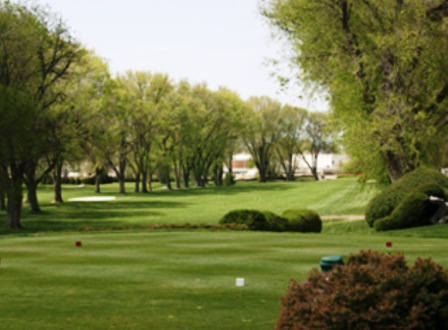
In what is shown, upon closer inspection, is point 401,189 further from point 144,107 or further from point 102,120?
point 144,107

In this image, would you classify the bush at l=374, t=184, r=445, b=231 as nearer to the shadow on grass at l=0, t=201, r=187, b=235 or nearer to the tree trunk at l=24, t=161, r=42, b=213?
the shadow on grass at l=0, t=201, r=187, b=235

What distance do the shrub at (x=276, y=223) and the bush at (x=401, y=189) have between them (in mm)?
5695

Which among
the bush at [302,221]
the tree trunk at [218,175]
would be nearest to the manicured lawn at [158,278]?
the bush at [302,221]

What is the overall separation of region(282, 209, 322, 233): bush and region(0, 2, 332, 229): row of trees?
1129 cm

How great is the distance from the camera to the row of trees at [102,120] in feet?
167

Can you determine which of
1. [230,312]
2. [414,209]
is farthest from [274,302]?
[414,209]

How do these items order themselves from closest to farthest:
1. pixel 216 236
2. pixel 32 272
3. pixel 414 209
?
pixel 32 272 → pixel 216 236 → pixel 414 209

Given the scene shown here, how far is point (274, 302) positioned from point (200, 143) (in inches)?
4609

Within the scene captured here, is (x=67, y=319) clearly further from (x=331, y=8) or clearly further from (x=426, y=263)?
(x=331, y=8)

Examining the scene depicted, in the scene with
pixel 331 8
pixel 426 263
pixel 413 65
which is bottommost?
pixel 426 263

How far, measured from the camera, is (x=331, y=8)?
45.7 metres

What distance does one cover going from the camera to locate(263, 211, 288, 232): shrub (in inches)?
1510

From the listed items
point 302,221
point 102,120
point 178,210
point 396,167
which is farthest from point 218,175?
point 302,221

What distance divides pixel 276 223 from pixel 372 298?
30115mm
